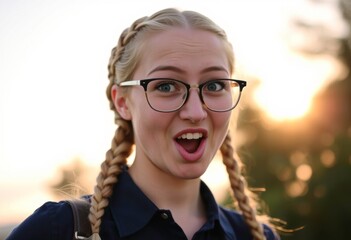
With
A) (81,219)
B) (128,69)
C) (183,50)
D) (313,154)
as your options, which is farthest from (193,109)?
(313,154)

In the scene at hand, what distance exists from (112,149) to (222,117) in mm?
621

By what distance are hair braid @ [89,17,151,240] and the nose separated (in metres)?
0.42

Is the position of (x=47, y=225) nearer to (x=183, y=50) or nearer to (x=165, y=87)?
(x=165, y=87)

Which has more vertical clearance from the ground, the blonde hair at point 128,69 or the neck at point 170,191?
the blonde hair at point 128,69

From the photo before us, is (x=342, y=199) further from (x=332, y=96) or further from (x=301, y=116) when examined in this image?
(x=332, y=96)

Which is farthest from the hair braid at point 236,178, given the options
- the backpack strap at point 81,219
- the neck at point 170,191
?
the backpack strap at point 81,219

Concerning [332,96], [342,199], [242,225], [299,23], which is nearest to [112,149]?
[242,225]

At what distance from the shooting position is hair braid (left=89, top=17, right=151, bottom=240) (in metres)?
2.61

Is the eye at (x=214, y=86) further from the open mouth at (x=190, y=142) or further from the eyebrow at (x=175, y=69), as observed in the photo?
the open mouth at (x=190, y=142)

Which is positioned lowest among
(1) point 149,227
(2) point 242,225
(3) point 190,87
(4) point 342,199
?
(4) point 342,199

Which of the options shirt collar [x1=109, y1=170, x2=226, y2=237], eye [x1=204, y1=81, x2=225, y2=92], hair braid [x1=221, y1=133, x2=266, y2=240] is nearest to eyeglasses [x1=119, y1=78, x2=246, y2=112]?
eye [x1=204, y1=81, x2=225, y2=92]

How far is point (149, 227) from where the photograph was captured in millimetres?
2521

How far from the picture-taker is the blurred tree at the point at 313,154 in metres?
9.38

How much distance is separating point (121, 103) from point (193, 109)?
1.45 feet
